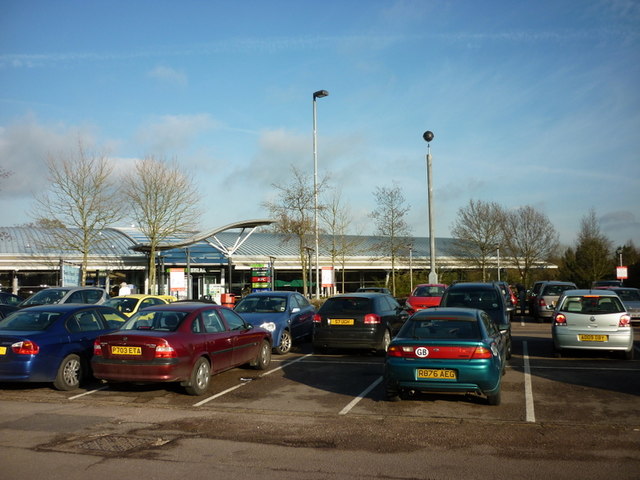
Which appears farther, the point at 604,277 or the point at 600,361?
the point at 604,277

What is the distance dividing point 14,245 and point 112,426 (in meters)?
40.0

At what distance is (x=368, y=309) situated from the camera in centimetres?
1411

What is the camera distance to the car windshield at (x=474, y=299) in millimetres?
14308

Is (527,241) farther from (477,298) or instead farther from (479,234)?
(477,298)

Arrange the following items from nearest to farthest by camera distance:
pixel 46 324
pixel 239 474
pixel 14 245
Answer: pixel 239 474 → pixel 46 324 → pixel 14 245

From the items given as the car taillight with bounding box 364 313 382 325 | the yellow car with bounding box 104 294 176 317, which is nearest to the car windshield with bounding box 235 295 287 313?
the car taillight with bounding box 364 313 382 325

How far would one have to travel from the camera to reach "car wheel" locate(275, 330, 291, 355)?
14680 mm

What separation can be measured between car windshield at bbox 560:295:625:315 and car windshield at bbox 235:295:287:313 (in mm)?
6726

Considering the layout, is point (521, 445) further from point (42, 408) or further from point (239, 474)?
point (42, 408)

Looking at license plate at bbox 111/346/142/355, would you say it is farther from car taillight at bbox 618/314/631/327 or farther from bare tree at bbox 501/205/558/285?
bare tree at bbox 501/205/558/285

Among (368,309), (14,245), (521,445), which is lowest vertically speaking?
(521,445)

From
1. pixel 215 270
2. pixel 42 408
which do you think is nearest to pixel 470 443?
pixel 42 408

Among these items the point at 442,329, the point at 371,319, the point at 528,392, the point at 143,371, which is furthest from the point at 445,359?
the point at 371,319

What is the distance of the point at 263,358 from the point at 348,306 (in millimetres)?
2785
